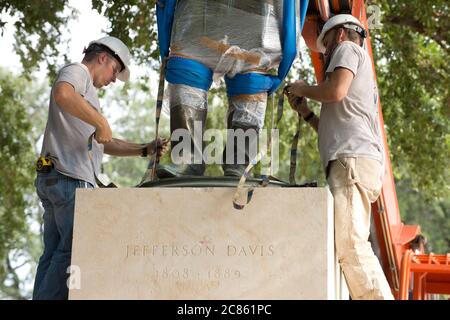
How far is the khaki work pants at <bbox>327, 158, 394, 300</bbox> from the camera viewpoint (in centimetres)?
546

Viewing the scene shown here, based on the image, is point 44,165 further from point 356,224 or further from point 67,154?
point 356,224

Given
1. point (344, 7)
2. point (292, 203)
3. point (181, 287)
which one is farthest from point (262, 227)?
point (344, 7)

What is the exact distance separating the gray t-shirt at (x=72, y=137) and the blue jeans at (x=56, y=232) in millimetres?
65

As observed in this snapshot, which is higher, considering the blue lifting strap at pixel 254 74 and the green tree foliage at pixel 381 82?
the green tree foliage at pixel 381 82

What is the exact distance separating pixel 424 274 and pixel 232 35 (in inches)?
186

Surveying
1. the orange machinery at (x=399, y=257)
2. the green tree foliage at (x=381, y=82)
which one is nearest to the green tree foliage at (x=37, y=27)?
the green tree foliage at (x=381, y=82)

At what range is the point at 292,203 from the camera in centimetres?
500

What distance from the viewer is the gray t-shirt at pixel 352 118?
5582 mm

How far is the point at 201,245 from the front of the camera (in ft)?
16.5

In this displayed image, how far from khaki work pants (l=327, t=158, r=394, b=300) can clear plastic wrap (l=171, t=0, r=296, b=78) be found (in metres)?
0.76

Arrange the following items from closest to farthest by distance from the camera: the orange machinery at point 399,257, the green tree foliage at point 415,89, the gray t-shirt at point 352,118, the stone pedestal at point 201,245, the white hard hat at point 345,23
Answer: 1. the stone pedestal at point 201,245
2. the gray t-shirt at point 352,118
3. the white hard hat at point 345,23
4. the orange machinery at point 399,257
5. the green tree foliage at point 415,89

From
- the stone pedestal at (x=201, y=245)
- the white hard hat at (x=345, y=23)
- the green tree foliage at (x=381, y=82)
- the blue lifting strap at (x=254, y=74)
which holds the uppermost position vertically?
the green tree foliage at (x=381, y=82)

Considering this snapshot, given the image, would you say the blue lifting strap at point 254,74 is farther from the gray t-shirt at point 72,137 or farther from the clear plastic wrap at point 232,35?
the gray t-shirt at point 72,137
